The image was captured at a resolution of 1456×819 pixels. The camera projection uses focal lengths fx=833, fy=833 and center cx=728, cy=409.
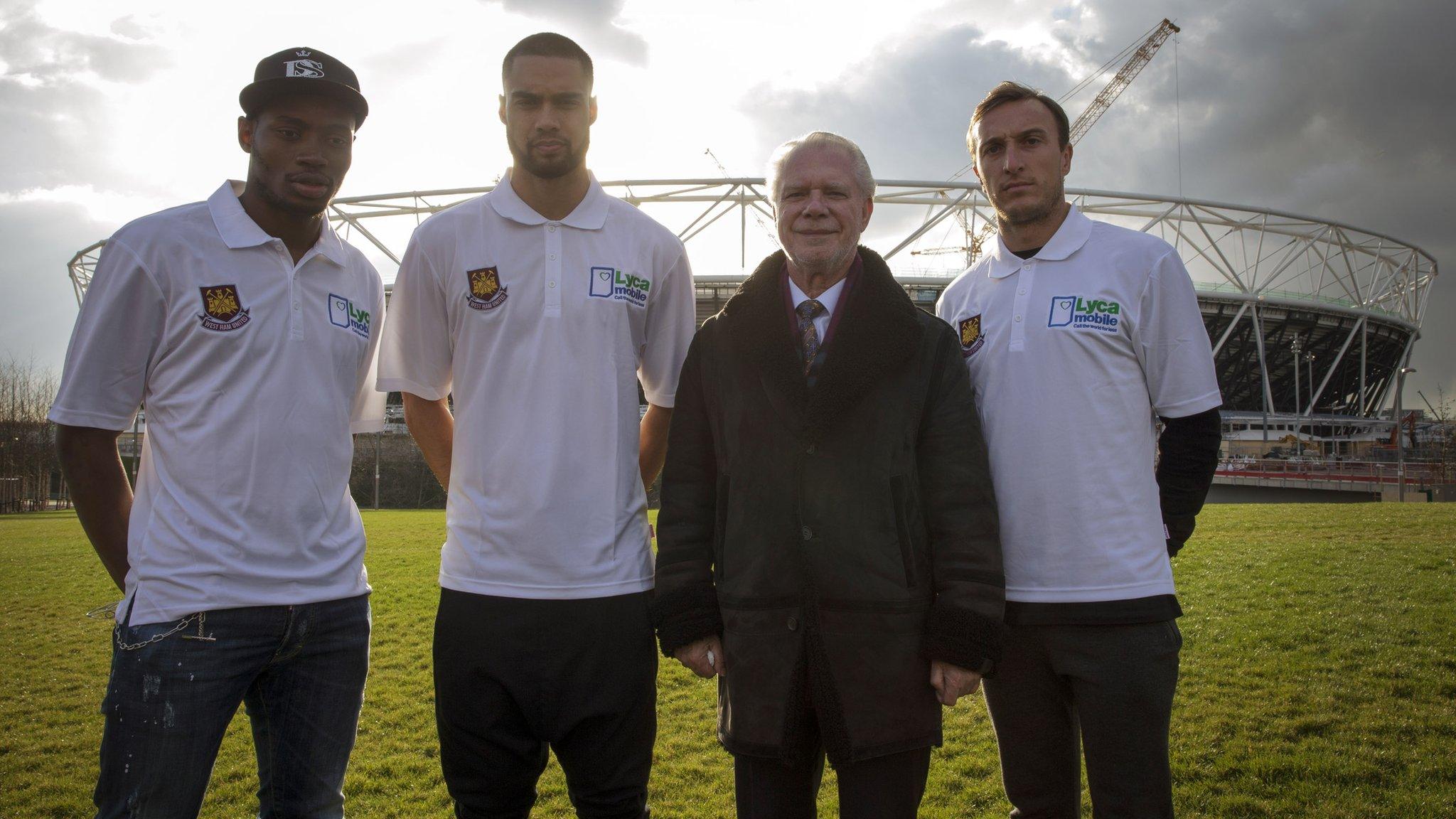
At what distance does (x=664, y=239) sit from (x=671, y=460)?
2.63ft

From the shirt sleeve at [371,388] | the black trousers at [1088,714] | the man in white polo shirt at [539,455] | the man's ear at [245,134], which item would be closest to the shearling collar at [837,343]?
the man in white polo shirt at [539,455]

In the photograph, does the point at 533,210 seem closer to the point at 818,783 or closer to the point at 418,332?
the point at 418,332

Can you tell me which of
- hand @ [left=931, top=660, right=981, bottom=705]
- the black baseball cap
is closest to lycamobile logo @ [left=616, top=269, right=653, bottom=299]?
the black baseball cap

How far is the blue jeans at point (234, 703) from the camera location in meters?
2.11

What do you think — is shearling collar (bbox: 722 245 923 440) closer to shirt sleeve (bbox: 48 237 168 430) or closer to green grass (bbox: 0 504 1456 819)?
shirt sleeve (bbox: 48 237 168 430)

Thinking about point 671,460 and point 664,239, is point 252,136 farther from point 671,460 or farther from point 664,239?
point 671,460

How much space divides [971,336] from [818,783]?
1.47 meters

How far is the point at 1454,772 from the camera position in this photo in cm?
441

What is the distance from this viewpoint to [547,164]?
2.54 meters

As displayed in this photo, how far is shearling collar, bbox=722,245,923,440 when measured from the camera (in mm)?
2248

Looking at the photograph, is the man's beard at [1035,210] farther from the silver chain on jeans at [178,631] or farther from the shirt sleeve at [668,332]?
the silver chain on jeans at [178,631]

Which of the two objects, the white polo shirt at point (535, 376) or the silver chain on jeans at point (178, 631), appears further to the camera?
the white polo shirt at point (535, 376)

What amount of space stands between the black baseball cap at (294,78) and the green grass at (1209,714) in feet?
11.5

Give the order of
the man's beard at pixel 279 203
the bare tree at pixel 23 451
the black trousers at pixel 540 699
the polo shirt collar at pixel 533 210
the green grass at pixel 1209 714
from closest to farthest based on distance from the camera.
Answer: the black trousers at pixel 540 699, the man's beard at pixel 279 203, the polo shirt collar at pixel 533 210, the green grass at pixel 1209 714, the bare tree at pixel 23 451
